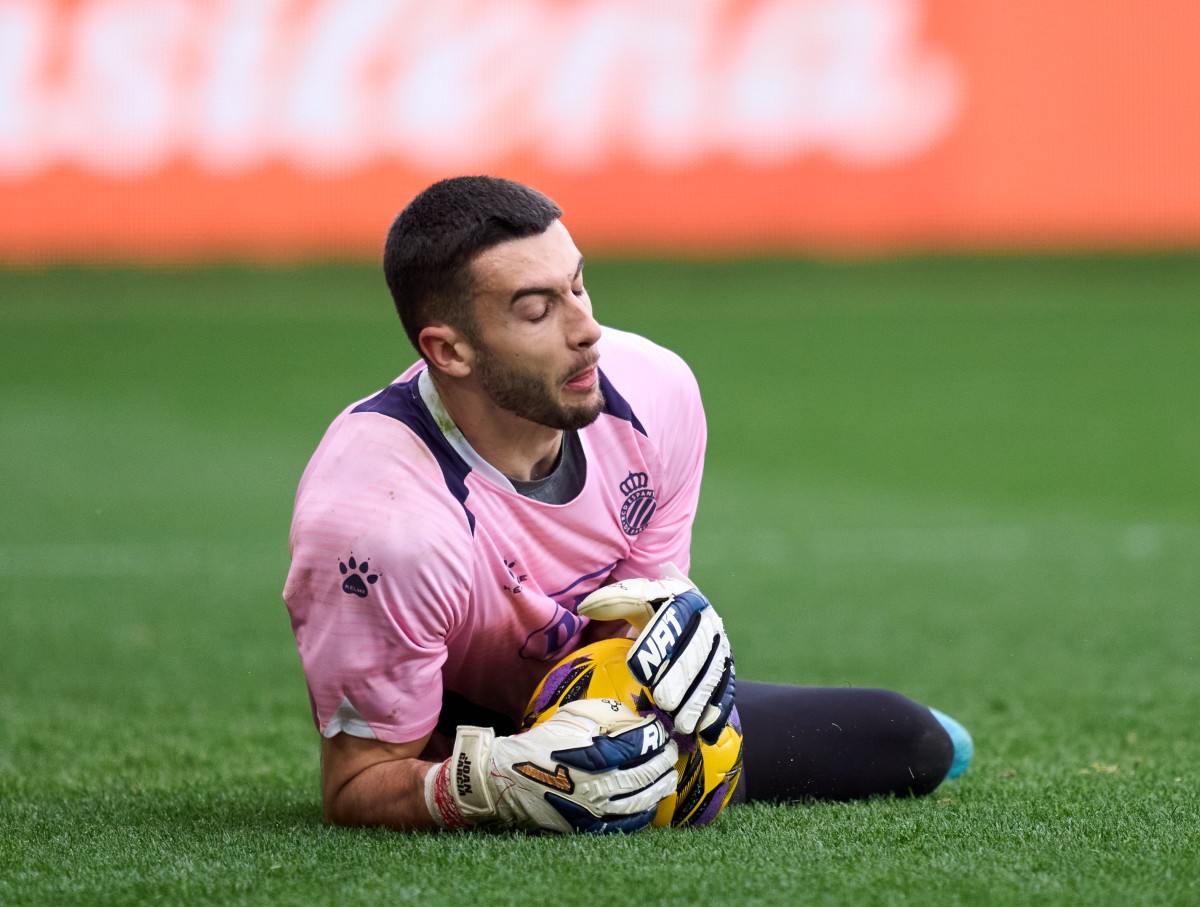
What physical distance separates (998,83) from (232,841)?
13.2 metres

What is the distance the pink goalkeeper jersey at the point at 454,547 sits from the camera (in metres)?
3.35

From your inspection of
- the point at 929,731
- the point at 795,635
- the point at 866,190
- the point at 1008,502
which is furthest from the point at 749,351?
the point at 929,731

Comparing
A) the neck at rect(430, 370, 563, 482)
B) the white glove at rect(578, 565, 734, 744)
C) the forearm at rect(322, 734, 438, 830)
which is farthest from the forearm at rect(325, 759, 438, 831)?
the neck at rect(430, 370, 563, 482)

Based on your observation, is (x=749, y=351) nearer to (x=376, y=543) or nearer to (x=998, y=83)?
(x=998, y=83)

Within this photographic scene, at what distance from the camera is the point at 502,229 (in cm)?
346

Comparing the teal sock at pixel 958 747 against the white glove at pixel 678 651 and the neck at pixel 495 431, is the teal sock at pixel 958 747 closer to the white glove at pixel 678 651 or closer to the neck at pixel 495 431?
the white glove at pixel 678 651

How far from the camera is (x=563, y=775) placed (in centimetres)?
326

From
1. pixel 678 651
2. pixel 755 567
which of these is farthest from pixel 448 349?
pixel 755 567

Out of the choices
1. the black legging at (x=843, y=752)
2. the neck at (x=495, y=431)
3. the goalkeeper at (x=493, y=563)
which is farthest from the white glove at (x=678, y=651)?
the black legging at (x=843, y=752)

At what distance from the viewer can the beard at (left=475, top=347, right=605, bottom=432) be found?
3.51 m

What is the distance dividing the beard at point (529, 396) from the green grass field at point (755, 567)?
0.86 metres

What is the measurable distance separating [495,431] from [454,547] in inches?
13.4

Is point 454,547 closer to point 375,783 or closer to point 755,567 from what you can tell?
point 375,783

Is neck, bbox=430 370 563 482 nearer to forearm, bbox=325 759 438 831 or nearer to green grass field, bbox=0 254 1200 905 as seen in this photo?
forearm, bbox=325 759 438 831
